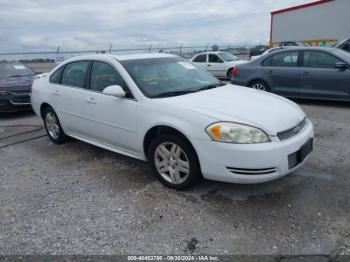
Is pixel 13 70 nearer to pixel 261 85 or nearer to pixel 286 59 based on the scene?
pixel 261 85

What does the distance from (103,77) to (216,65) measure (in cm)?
1097

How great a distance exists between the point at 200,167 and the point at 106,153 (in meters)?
2.15

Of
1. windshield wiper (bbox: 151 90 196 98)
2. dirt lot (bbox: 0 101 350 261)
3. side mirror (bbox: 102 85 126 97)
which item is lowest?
dirt lot (bbox: 0 101 350 261)

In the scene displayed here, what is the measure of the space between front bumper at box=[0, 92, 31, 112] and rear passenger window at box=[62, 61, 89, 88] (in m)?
3.32

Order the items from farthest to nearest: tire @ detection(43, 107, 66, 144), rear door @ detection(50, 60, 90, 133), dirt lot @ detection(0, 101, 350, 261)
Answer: tire @ detection(43, 107, 66, 144) → rear door @ detection(50, 60, 90, 133) → dirt lot @ detection(0, 101, 350, 261)

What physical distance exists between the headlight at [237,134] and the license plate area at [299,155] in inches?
13.7

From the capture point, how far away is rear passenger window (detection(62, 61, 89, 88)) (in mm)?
4852

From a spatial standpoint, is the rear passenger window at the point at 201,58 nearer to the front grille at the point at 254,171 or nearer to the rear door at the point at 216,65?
the rear door at the point at 216,65

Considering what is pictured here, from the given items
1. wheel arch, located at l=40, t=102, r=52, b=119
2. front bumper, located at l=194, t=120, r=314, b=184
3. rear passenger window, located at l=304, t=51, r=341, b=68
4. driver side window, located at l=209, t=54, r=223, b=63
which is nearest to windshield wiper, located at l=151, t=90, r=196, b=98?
front bumper, located at l=194, t=120, r=314, b=184

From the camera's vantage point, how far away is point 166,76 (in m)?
4.34

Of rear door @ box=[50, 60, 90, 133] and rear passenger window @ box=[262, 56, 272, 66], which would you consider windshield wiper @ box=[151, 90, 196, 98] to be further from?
rear passenger window @ box=[262, 56, 272, 66]

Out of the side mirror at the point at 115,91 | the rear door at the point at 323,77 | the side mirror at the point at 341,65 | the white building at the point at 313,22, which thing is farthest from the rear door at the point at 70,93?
the white building at the point at 313,22

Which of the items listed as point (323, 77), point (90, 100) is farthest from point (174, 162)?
point (323, 77)

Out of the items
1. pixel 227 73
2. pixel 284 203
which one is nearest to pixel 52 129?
pixel 284 203
